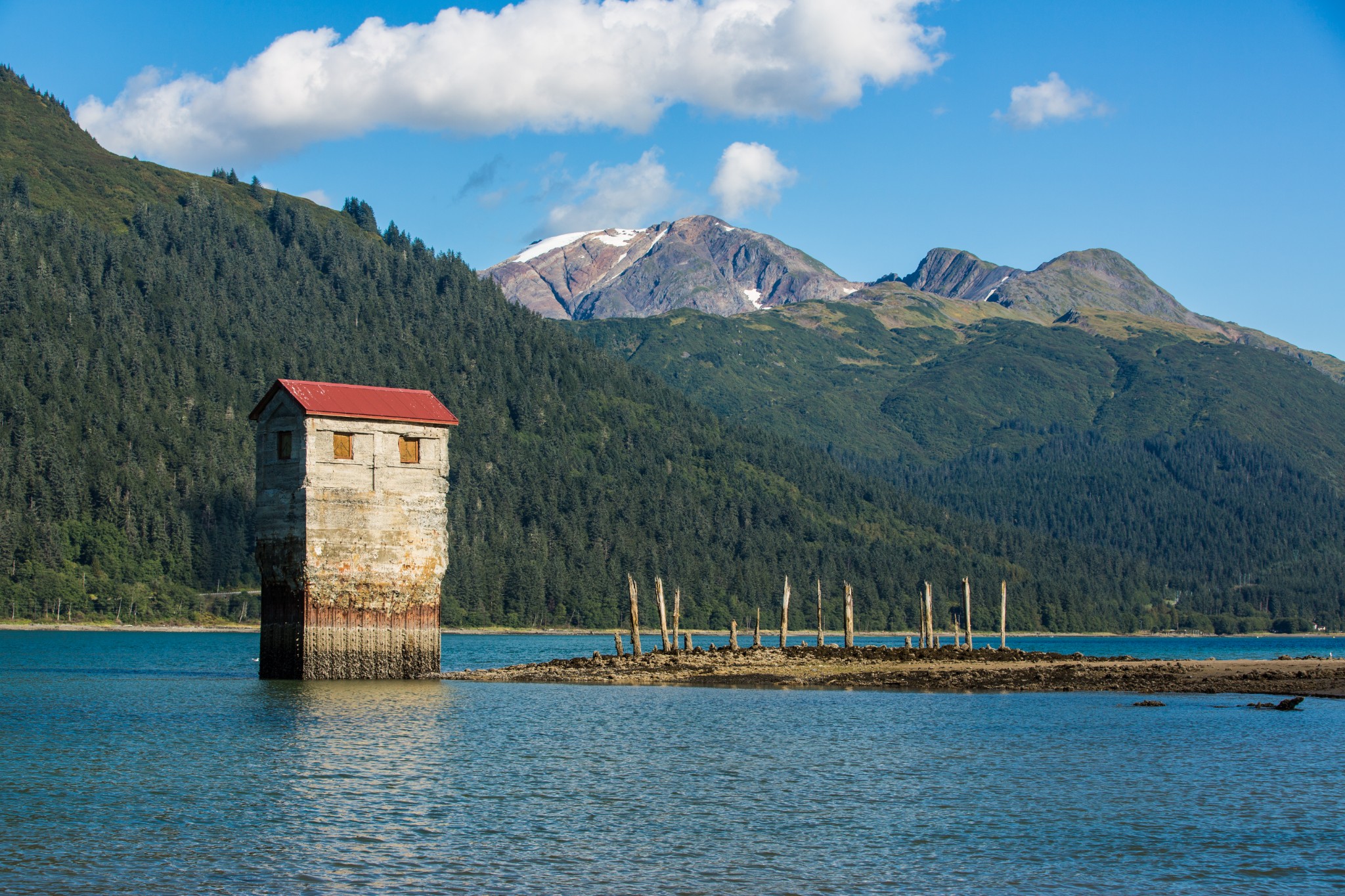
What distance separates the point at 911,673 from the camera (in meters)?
77.2

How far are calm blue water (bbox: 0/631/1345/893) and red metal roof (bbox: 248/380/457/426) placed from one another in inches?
521

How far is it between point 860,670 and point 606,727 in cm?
2813

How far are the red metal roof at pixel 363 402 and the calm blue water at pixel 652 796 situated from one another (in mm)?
13240

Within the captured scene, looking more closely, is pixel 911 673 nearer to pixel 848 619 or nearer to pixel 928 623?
pixel 848 619

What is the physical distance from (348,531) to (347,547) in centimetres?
80

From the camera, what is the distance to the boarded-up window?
65.9 m

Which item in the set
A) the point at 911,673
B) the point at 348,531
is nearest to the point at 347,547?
the point at 348,531

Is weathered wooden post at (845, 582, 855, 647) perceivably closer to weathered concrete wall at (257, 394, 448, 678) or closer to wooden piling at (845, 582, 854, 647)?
wooden piling at (845, 582, 854, 647)

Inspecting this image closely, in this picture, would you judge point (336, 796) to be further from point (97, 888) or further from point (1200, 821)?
point (1200, 821)

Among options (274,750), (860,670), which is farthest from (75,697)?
(860,670)

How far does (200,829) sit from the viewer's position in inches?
1244

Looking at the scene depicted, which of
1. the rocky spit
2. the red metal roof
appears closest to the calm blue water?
the rocky spit

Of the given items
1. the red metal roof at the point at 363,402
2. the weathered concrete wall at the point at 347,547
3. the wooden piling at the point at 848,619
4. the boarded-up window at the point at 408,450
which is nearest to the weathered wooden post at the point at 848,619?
the wooden piling at the point at 848,619

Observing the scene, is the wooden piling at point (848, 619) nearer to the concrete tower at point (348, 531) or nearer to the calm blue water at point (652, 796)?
the calm blue water at point (652, 796)
